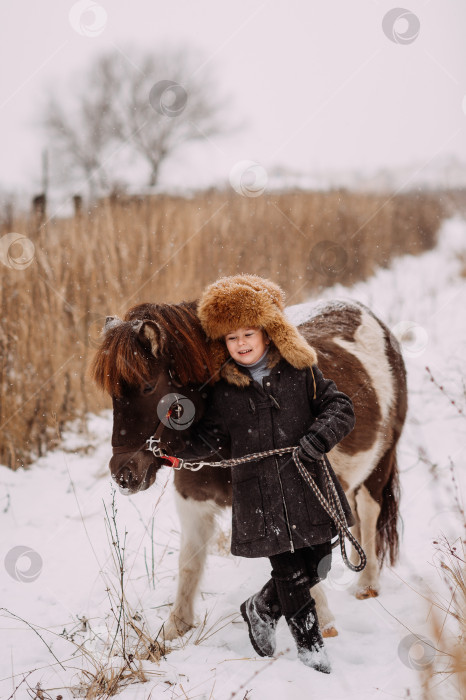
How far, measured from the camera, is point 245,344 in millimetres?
2172

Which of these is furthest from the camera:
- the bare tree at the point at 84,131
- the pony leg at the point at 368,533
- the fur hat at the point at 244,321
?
the bare tree at the point at 84,131

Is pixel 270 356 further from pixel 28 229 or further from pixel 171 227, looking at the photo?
pixel 171 227

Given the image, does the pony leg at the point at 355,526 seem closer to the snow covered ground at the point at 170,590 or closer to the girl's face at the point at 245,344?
the snow covered ground at the point at 170,590

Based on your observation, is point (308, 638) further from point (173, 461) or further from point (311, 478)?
point (173, 461)

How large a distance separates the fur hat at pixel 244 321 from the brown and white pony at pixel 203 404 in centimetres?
7

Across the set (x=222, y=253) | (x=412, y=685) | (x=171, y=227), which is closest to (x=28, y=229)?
(x=171, y=227)

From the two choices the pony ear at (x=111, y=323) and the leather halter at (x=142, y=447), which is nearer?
the leather halter at (x=142, y=447)

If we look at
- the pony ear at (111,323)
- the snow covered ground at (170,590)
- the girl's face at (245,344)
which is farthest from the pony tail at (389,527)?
the pony ear at (111,323)

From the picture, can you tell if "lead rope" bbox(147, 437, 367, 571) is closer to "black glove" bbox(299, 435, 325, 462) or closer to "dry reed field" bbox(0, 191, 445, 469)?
"black glove" bbox(299, 435, 325, 462)

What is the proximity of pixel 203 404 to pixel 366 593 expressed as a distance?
1.64 m

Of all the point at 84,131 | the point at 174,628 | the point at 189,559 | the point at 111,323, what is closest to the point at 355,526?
the point at 189,559

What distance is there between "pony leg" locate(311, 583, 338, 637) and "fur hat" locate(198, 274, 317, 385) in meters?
1.17

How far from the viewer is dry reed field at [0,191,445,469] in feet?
15.6

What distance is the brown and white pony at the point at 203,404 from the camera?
2115 mm
